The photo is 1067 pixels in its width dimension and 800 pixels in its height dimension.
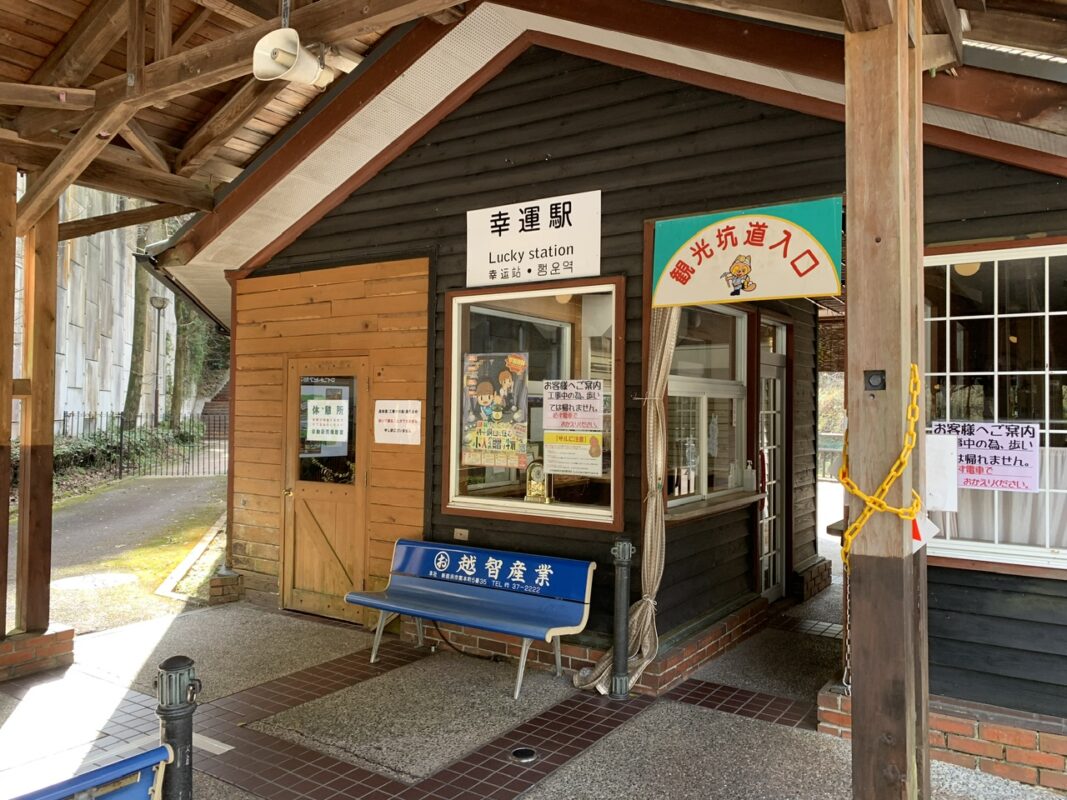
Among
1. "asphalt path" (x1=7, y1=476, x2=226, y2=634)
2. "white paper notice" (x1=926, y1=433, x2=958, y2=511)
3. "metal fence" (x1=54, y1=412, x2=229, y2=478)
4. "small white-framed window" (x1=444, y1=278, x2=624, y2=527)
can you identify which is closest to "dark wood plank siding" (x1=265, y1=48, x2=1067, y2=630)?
"small white-framed window" (x1=444, y1=278, x2=624, y2=527)

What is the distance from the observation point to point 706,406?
5836 millimetres

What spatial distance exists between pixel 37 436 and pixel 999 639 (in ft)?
19.2

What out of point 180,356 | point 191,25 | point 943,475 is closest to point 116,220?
point 191,25

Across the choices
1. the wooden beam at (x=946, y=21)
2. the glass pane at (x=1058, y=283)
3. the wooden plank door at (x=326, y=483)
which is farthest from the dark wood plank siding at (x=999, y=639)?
the wooden plank door at (x=326, y=483)

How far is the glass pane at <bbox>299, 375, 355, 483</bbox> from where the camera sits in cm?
626

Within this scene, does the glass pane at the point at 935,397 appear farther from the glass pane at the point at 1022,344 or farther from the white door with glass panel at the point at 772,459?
the white door with glass panel at the point at 772,459

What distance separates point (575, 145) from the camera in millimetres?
5070

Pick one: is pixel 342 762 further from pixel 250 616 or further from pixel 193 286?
pixel 193 286

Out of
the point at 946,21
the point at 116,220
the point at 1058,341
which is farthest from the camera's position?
the point at 116,220

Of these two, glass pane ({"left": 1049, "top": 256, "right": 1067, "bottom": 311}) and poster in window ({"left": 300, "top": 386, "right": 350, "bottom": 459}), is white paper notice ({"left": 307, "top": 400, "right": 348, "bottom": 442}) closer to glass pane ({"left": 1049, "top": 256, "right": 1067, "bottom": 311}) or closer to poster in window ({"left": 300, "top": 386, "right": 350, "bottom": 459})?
poster in window ({"left": 300, "top": 386, "right": 350, "bottom": 459})

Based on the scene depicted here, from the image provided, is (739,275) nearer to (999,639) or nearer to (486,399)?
(486,399)

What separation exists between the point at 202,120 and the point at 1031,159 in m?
5.73

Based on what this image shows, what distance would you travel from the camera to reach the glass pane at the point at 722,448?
19.2ft

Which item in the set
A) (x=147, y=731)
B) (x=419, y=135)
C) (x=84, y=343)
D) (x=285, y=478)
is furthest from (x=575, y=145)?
(x=84, y=343)
